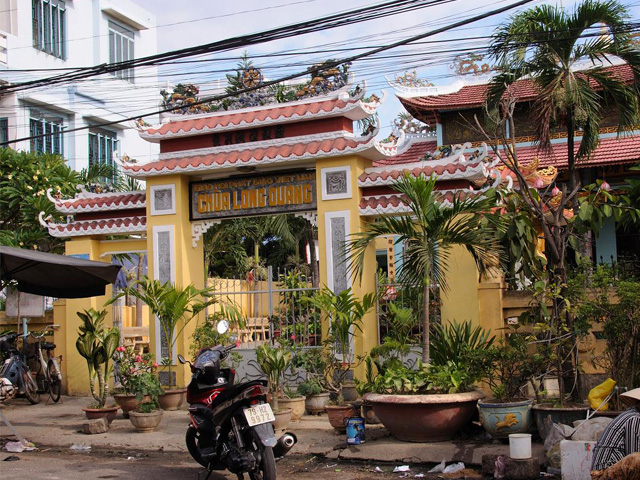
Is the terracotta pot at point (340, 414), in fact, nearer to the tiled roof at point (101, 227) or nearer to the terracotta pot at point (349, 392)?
the terracotta pot at point (349, 392)

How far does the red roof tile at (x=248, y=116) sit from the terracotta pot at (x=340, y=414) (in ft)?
14.0

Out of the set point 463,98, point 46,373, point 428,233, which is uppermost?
point 463,98

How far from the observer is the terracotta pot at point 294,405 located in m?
9.83

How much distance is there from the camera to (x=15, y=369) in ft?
39.4

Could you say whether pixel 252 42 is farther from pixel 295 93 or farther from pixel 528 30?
pixel 528 30

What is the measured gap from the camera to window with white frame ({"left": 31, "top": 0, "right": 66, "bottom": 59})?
22.8 m

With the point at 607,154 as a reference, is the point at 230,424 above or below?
below

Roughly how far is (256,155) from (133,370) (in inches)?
136

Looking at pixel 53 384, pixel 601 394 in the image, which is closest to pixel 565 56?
pixel 601 394

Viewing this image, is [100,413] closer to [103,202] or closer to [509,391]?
[103,202]

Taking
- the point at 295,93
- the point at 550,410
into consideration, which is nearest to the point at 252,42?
the point at 295,93

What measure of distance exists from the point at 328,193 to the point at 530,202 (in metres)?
3.35

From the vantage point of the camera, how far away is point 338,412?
894 centimetres

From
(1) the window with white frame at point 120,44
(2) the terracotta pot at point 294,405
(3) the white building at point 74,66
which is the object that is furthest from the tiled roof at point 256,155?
(1) the window with white frame at point 120,44
